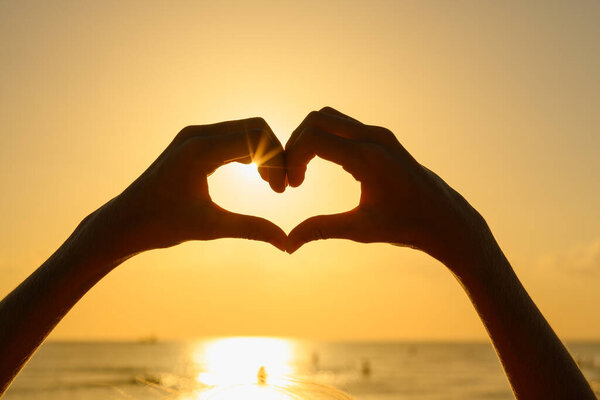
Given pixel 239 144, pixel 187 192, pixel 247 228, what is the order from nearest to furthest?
pixel 239 144 → pixel 187 192 → pixel 247 228

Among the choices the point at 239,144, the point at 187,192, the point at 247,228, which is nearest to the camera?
the point at 239,144

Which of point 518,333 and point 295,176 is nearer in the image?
point 518,333

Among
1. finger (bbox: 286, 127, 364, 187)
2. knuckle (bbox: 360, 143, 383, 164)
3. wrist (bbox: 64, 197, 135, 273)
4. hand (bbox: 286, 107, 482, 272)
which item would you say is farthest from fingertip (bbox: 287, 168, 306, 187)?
wrist (bbox: 64, 197, 135, 273)

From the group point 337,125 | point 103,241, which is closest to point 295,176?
point 337,125

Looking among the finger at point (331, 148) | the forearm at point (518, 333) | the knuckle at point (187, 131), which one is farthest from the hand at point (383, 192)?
the knuckle at point (187, 131)

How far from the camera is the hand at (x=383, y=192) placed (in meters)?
1.57

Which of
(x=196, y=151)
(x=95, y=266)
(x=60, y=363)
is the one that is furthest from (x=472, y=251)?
(x=60, y=363)

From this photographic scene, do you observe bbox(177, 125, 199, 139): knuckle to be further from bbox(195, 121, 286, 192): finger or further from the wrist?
the wrist

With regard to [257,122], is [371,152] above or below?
below

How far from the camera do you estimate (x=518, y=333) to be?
5.16 feet

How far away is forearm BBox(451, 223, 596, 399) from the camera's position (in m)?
1.55

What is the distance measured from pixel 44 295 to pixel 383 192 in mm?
1087

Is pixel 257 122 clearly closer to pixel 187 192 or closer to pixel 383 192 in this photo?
pixel 187 192

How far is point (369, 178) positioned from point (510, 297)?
1.90ft
